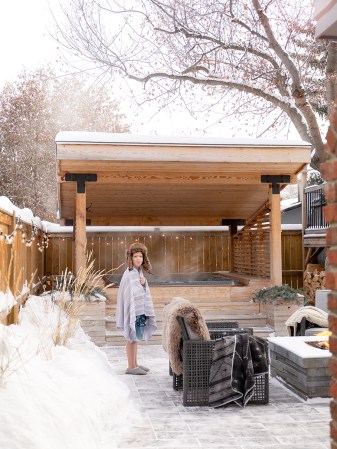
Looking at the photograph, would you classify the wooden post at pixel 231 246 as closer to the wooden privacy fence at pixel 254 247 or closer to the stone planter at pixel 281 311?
the wooden privacy fence at pixel 254 247

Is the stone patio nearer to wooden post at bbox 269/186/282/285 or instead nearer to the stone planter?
the stone planter

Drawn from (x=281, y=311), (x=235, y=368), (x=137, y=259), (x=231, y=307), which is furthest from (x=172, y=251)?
(x=235, y=368)

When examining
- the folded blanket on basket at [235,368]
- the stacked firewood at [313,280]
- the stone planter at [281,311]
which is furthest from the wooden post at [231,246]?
the folded blanket on basket at [235,368]

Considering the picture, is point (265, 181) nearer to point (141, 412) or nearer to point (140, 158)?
point (140, 158)

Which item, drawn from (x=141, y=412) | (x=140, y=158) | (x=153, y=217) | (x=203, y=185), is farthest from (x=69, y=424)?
(x=153, y=217)

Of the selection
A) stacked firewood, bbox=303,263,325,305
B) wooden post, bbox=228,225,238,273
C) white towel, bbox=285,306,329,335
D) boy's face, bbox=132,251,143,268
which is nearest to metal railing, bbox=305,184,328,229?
stacked firewood, bbox=303,263,325,305

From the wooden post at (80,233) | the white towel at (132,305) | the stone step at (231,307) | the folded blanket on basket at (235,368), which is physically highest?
the wooden post at (80,233)

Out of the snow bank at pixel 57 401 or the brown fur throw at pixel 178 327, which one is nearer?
the snow bank at pixel 57 401

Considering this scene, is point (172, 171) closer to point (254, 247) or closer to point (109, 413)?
point (254, 247)

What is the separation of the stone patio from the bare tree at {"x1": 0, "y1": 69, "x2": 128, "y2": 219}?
20.8m

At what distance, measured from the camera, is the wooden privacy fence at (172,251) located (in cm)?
1552

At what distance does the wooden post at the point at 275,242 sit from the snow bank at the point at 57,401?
5.27m

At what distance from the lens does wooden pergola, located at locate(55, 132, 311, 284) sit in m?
10.2

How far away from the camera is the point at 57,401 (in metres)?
4.59
